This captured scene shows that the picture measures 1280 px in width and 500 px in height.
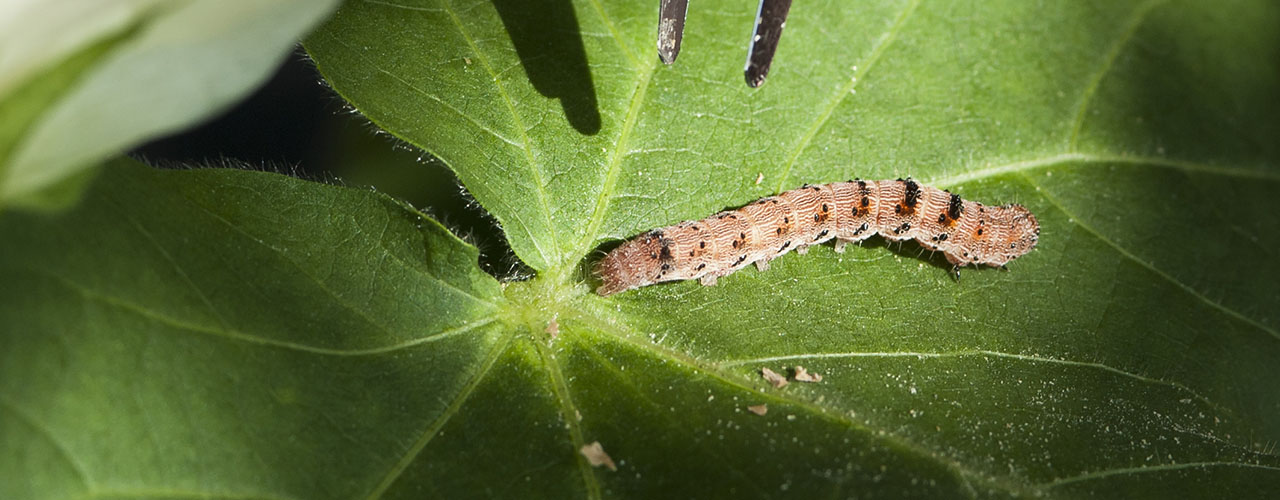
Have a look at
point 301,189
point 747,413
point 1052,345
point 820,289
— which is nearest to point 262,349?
point 301,189

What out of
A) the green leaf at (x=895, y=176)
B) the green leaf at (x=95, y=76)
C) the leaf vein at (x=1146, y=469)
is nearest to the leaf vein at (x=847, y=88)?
the green leaf at (x=895, y=176)

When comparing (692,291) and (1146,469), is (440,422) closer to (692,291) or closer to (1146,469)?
(692,291)

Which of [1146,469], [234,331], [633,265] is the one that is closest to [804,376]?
[633,265]

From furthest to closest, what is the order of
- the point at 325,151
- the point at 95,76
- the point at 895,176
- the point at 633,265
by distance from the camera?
1. the point at 325,151
2. the point at 895,176
3. the point at 633,265
4. the point at 95,76

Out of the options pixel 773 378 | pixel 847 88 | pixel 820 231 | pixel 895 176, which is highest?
pixel 847 88

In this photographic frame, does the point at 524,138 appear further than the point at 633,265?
Yes

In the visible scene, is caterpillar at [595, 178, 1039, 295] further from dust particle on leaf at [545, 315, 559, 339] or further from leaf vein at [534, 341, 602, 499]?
leaf vein at [534, 341, 602, 499]

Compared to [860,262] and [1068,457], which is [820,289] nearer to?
[860,262]
